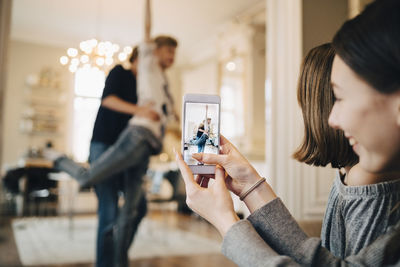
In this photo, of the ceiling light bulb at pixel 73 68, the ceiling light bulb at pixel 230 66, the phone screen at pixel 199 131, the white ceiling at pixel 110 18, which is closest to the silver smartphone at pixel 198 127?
the phone screen at pixel 199 131

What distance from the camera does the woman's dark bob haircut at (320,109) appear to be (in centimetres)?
61

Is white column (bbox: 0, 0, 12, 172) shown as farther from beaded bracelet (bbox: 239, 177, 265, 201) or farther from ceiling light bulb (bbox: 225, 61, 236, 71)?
ceiling light bulb (bbox: 225, 61, 236, 71)

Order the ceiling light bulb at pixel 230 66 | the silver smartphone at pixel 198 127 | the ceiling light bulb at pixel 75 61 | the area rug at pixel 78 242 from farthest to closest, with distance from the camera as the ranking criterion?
the ceiling light bulb at pixel 230 66, the area rug at pixel 78 242, the ceiling light bulb at pixel 75 61, the silver smartphone at pixel 198 127

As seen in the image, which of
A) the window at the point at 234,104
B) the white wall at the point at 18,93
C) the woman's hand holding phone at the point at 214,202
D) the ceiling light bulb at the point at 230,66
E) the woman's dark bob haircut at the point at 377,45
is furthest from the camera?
the white wall at the point at 18,93

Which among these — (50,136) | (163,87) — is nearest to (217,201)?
(163,87)

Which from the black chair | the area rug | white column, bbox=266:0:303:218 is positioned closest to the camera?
white column, bbox=266:0:303:218

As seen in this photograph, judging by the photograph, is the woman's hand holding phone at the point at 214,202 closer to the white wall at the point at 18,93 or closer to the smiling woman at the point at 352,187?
the smiling woman at the point at 352,187

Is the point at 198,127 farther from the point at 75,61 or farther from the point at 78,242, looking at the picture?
the point at 78,242

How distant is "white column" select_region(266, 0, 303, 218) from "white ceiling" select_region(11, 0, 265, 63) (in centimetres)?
221

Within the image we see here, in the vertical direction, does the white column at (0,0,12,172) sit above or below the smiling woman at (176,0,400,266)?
above

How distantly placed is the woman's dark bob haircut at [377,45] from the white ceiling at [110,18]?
363 cm

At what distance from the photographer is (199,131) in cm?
61

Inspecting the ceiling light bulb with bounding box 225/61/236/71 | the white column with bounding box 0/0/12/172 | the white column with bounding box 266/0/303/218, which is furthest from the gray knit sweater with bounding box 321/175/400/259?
the ceiling light bulb with bounding box 225/61/236/71

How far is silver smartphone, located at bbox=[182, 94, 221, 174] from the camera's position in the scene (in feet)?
1.98
